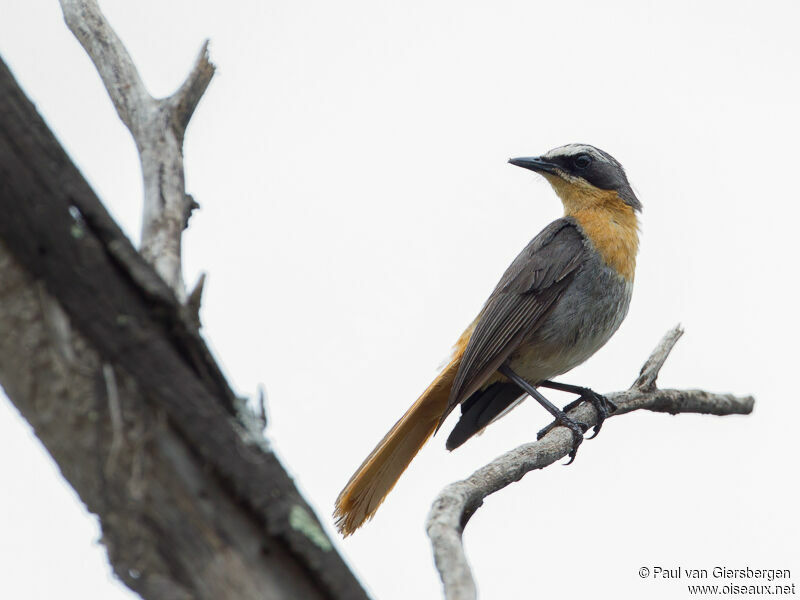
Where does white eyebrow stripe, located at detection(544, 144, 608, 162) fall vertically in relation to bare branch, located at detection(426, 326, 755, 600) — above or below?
A: above

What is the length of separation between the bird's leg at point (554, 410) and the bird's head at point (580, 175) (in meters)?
1.46

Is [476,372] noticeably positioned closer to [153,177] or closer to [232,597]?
[153,177]

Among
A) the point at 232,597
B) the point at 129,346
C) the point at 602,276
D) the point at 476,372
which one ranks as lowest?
Result: the point at 232,597

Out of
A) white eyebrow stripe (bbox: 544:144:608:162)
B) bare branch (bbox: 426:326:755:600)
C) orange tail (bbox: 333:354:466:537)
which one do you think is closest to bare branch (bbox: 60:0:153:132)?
bare branch (bbox: 426:326:755:600)

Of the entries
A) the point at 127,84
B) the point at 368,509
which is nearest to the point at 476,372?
the point at 368,509

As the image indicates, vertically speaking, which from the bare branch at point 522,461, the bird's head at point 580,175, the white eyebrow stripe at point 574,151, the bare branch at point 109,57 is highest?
the white eyebrow stripe at point 574,151

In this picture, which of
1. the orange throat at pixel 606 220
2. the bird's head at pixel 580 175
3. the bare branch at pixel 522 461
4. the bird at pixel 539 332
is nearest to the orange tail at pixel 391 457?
the bird at pixel 539 332

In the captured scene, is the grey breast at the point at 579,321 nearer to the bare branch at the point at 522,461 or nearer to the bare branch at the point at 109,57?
the bare branch at the point at 522,461

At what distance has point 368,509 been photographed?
15.3 feet

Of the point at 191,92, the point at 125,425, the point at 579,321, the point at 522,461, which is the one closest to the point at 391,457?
the point at 522,461

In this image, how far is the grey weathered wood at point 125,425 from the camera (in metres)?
1.58

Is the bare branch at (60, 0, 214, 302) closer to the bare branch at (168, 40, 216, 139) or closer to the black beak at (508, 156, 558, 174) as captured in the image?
the bare branch at (168, 40, 216, 139)

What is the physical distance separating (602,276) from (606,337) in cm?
41

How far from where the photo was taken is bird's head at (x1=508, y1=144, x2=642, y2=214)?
6.35 m
